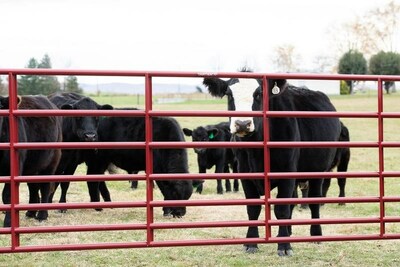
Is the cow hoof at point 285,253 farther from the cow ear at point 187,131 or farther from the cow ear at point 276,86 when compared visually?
the cow ear at point 187,131

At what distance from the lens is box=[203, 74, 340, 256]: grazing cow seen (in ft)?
23.4

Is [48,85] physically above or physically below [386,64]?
below

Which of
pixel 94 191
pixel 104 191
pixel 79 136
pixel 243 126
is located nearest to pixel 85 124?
pixel 79 136

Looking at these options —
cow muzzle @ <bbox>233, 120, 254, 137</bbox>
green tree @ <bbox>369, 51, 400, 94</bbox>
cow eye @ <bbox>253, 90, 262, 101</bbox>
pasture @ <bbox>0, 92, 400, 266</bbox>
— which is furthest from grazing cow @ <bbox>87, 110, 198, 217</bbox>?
green tree @ <bbox>369, 51, 400, 94</bbox>

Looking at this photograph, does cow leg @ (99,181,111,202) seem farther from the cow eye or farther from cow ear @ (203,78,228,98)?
the cow eye

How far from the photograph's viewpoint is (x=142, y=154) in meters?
12.6

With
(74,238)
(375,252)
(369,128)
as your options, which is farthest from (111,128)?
(369,128)

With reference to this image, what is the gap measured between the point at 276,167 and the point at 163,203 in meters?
2.05

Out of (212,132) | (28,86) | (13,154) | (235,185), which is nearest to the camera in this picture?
(13,154)

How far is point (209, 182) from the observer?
16.9 metres

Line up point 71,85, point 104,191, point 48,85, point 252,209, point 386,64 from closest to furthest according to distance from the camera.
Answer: point 252,209 → point 104,191 → point 48,85 → point 71,85 → point 386,64

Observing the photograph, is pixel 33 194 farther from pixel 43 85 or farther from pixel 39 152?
pixel 43 85

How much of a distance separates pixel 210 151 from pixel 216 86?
8.29 meters

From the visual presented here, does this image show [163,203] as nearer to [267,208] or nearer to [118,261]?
[267,208]
